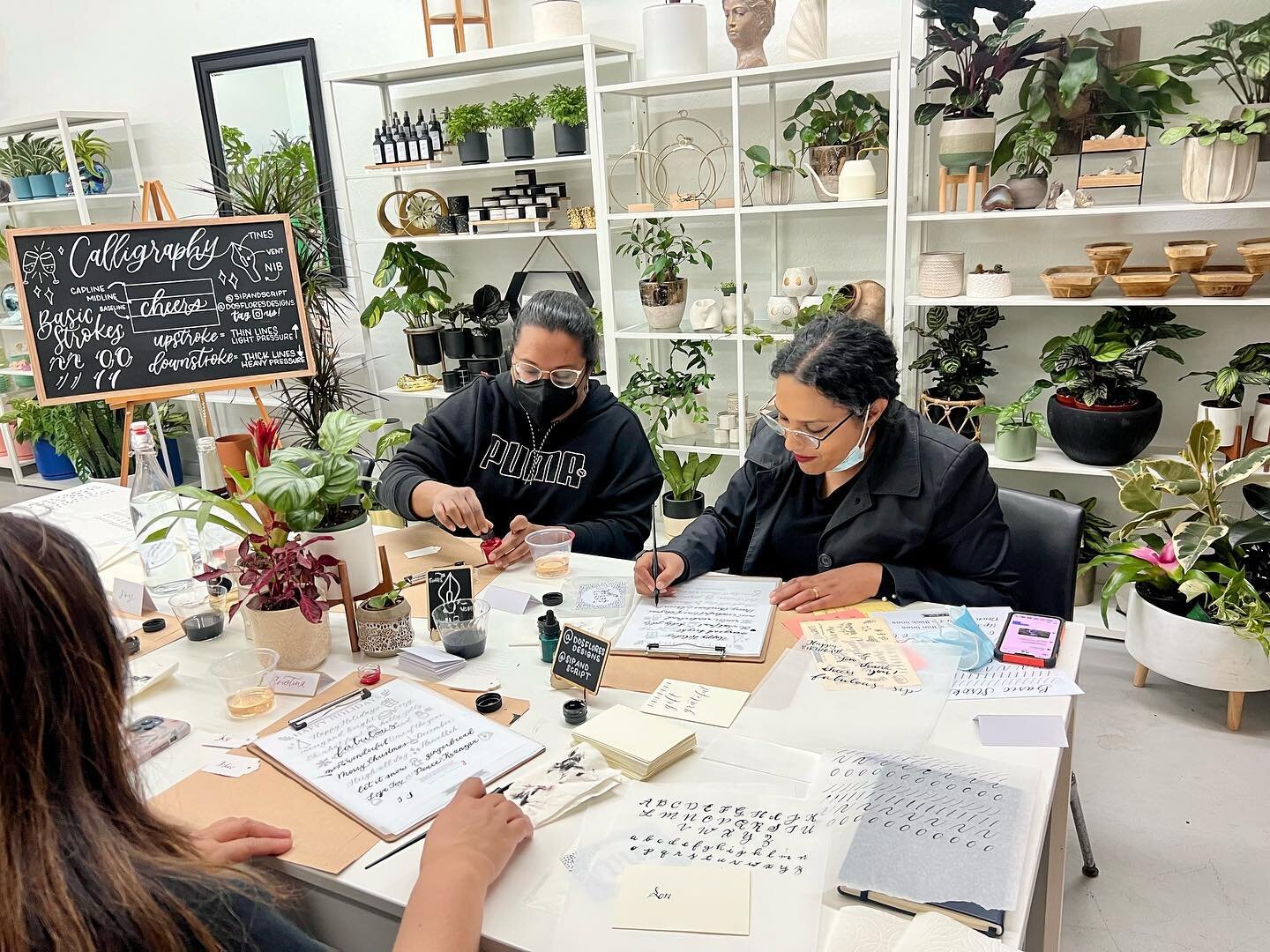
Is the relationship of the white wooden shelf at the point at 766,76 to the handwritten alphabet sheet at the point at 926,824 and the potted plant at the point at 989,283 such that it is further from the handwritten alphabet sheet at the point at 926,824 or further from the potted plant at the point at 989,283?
the handwritten alphabet sheet at the point at 926,824

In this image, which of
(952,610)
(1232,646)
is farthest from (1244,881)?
(952,610)

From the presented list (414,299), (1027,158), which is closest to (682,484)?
(414,299)

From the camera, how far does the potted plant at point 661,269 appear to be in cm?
346

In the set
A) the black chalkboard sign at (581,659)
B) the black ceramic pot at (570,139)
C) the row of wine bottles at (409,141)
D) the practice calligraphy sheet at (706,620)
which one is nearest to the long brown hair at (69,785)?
the black chalkboard sign at (581,659)

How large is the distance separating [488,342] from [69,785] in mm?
3334

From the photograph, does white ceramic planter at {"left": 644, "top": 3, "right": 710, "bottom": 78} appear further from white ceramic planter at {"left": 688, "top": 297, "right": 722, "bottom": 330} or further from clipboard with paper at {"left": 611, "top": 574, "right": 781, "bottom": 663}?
clipboard with paper at {"left": 611, "top": 574, "right": 781, "bottom": 663}

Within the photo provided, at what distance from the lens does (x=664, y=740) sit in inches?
49.4

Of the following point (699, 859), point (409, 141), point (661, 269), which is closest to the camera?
point (699, 859)

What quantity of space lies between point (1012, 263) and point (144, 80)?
4.44 metres

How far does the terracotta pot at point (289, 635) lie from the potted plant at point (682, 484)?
2.17 meters

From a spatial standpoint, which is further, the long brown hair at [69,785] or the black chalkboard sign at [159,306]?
the black chalkboard sign at [159,306]

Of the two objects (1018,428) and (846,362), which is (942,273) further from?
(846,362)

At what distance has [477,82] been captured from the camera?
4.01 metres

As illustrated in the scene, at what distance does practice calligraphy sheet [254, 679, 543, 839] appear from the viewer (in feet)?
3.86
